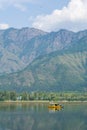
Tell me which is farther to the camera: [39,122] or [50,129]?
[39,122]

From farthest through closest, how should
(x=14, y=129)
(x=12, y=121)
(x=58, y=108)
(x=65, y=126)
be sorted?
(x=58, y=108)
(x=12, y=121)
(x=65, y=126)
(x=14, y=129)

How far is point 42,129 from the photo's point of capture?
106 meters

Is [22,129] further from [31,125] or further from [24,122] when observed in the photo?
[24,122]

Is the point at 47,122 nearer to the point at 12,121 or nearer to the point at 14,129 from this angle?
the point at 12,121

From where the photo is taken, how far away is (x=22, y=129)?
107m

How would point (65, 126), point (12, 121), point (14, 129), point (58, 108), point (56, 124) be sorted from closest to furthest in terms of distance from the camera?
point (14, 129) → point (65, 126) → point (56, 124) → point (12, 121) → point (58, 108)

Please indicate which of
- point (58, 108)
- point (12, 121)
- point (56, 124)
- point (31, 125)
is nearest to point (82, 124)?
point (56, 124)

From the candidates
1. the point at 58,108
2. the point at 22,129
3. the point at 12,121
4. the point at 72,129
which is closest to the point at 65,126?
the point at 72,129

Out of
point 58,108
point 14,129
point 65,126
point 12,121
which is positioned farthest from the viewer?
point 58,108

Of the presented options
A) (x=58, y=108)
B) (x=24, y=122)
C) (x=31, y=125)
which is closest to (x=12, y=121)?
(x=24, y=122)

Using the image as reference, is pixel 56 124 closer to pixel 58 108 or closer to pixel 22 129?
pixel 22 129

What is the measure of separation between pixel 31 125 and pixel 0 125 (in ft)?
33.2

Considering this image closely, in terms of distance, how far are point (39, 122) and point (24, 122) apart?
213 inches

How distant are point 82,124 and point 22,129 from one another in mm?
22937
